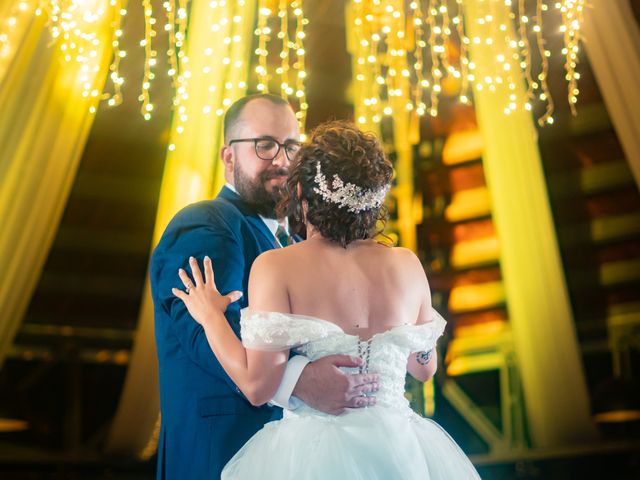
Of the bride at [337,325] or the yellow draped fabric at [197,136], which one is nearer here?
the bride at [337,325]

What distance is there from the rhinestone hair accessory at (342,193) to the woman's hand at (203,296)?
0.31 metres

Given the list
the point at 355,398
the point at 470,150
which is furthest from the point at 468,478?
the point at 470,150

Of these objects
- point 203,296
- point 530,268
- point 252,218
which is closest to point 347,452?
point 203,296

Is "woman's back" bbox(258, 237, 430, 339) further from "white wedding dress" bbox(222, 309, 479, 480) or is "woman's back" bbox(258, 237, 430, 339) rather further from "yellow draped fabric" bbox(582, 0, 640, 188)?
"yellow draped fabric" bbox(582, 0, 640, 188)

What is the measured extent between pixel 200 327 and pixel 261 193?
44 centimetres

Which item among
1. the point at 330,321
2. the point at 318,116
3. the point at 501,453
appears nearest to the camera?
the point at 330,321

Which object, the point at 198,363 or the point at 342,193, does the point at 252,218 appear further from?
the point at 342,193

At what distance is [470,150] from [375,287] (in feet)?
16.0

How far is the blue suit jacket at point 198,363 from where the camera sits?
5.88ft

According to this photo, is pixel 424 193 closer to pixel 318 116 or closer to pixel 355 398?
pixel 318 116

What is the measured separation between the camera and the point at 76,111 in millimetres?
4184

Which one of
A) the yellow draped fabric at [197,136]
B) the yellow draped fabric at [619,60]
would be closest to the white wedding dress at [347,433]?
the yellow draped fabric at [197,136]

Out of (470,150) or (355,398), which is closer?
(355,398)

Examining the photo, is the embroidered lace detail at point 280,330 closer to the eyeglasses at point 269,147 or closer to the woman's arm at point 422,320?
the woman's arm at point 422,320
